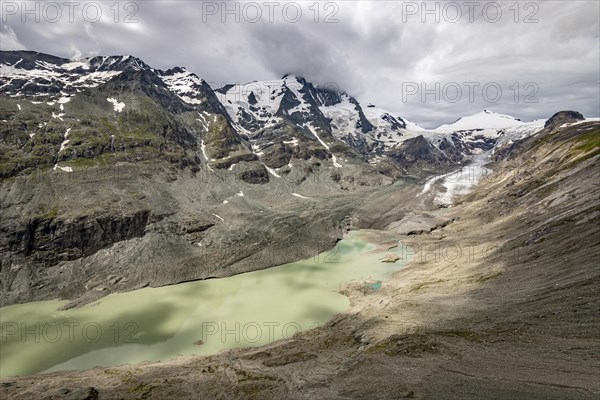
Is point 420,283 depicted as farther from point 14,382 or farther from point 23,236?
point 23,236

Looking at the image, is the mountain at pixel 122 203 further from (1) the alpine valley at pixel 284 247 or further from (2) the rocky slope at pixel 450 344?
(2) the rocky slope at pixel 450 344

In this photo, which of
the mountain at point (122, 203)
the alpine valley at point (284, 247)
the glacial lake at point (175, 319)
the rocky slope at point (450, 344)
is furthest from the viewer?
the mountain at point (122, 203)

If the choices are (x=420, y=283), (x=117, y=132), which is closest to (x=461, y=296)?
(x=420, y=283)

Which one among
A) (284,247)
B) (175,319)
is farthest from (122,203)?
(175,319)

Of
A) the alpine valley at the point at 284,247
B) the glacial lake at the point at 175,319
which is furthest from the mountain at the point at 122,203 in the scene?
the glacial lake at the point at 175,319

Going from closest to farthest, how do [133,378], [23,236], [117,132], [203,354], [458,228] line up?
[133,378] → [203,354] → [23,236] → [458,228] → [117,132]

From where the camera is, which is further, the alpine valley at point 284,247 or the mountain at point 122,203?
the mountain at point 122,203

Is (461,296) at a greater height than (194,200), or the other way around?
(194,200)
